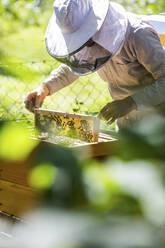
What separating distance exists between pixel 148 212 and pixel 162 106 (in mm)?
1319

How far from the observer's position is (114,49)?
5.01 ft

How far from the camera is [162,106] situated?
153 cm

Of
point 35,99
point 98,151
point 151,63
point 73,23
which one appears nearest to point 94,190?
point 98,151

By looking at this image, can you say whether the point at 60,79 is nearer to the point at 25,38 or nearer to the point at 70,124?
Answer: the point at 70,124

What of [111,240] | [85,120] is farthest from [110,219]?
[85,120]

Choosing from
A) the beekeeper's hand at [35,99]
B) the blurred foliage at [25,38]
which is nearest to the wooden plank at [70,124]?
the beekeeper's hand at [35,99]

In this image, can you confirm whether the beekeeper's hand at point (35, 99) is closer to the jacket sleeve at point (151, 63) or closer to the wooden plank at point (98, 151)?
the jacket sleeve at point (151, 63)

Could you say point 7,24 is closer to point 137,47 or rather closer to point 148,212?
point 148,212

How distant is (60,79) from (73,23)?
76 cm

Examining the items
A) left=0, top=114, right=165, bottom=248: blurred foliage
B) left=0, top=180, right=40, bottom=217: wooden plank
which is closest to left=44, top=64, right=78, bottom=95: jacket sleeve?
left=0, top=180, right=40, bottom=217: wooden plank

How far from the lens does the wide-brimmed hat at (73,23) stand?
1229mm

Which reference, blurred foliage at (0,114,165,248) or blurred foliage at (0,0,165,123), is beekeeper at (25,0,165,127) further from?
blurred foliage at (0,114,165,248)

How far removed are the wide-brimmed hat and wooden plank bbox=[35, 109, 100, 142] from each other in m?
0.28

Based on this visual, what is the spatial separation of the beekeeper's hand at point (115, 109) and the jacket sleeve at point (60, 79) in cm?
61
